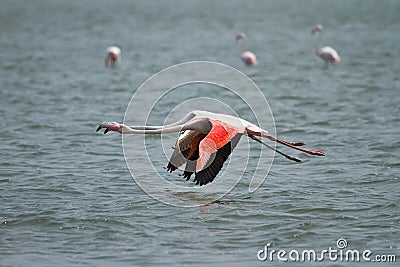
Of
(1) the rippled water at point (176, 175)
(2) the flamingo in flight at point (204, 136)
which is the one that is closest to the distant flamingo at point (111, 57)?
(1) the rippled water at point (176, 175)

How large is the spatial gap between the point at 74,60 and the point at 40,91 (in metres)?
6.21

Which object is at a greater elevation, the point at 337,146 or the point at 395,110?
the point at 395,110

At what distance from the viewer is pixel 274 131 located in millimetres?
14414

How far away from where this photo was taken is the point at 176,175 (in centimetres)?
1135

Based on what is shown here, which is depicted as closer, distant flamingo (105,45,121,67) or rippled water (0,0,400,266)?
rippled water (0,0,400,266)

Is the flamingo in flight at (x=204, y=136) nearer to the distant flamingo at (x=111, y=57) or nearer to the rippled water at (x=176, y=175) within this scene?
the rippled water at (x=176, y=175)

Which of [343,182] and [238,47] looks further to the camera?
[238,47]

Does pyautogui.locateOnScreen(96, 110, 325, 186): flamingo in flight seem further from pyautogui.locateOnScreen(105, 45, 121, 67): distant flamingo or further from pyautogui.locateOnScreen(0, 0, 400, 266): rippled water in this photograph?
pyautogui.locateOnScreen(105, 45, 121, 67): distant flamingo

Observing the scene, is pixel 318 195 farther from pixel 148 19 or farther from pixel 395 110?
pixel 148 19

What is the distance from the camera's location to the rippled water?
8492 millimetres


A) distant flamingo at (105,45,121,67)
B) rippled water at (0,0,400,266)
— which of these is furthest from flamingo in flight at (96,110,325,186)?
distant flamingo at (105,45,121,67)

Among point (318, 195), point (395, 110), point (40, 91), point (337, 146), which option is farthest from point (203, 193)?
point (40, 91)

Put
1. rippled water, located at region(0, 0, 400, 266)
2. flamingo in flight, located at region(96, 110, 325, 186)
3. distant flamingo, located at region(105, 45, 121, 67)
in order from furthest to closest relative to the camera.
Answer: distant flamingo, located at region(105, 45, 121, 67) < flamingo in flight, located at region(96, 110, 325, 186) < rippled water, located at region(0, 0, 400, 266)

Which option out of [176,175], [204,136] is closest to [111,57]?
[176,175]
